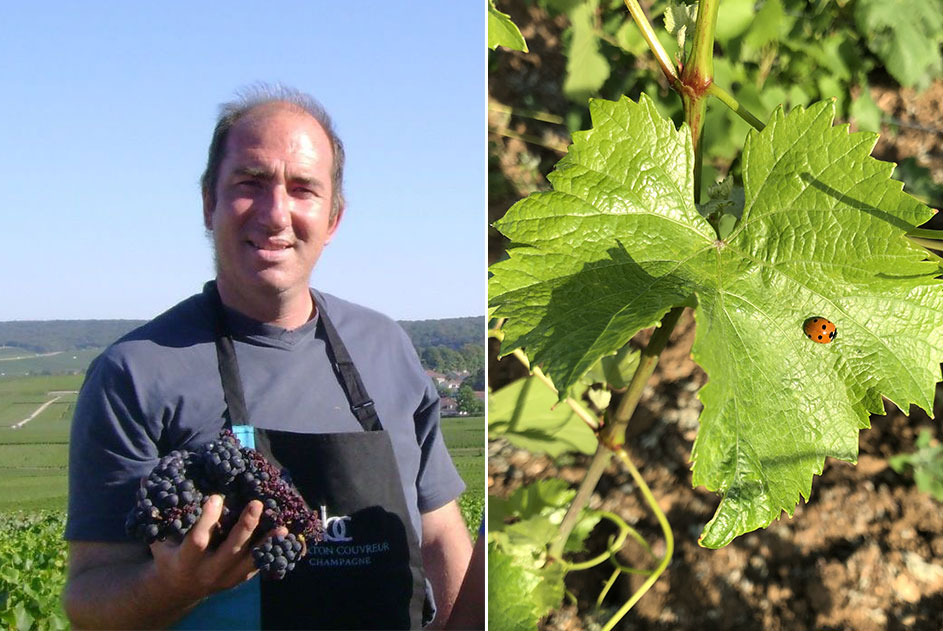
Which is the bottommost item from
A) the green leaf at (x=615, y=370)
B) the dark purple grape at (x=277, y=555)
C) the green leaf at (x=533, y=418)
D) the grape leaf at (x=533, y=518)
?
the grape leaf at (x=533, y=518)

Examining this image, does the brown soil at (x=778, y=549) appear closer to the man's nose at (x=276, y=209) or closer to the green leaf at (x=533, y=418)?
the green leaf at (x=533, y=418)

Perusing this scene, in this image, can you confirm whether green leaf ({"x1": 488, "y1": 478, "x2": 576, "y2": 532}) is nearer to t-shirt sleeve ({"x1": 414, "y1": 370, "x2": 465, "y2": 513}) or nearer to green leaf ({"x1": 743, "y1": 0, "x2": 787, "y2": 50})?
t-shirt sleeve ({"x1": 414, "y1": 370, "x2": 465, "y2": 513})

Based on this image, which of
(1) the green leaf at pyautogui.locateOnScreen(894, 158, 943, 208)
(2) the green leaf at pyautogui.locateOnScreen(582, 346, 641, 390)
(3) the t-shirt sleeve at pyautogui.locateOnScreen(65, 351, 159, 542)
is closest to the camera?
(3) the t-shirt sleeve at pyautogui.locateOnScreen(65, 351, 159, 542)

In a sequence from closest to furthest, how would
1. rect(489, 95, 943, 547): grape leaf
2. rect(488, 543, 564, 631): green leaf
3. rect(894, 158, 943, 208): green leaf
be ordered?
rect(489, 95, 943, 547): grape leaf → rect(488, 543, 564, 631): green leaf → rect(894, 158, 943, 208): green leaf

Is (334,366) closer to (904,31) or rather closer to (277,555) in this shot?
(277,555)

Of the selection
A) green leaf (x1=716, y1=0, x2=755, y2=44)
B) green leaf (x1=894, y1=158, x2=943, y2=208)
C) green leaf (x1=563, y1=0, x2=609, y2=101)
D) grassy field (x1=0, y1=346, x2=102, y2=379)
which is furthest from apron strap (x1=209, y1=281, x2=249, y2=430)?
green leaf (x1=894, y1=158, x2=943, y2=208)

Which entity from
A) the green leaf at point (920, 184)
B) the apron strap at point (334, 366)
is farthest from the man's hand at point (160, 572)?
the green leaf at point (920, 184)
